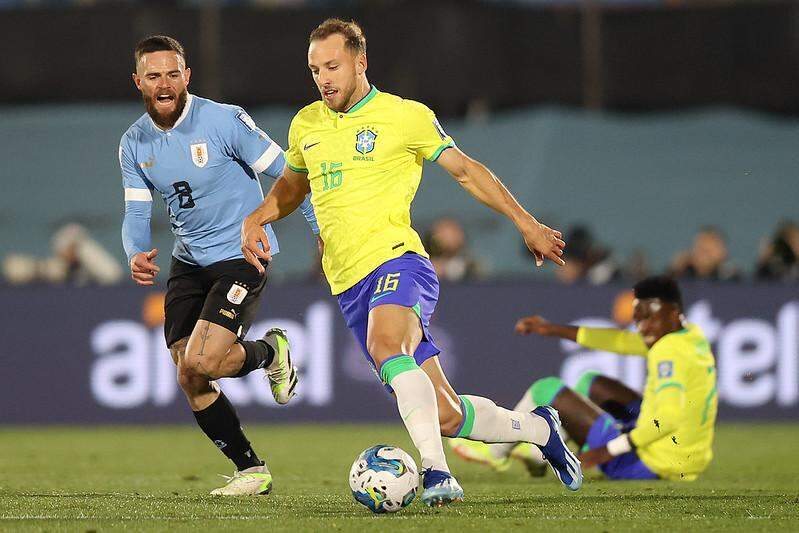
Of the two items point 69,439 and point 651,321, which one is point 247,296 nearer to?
point 651,321

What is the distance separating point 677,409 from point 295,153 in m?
2.86

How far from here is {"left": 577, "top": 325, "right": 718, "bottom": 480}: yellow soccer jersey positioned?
8.71 metres

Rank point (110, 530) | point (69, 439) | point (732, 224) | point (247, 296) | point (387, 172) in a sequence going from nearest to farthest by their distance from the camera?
point (110, 530) → point (387, 172) → point (247, 296) → point (69, 439) → point (732, 224)

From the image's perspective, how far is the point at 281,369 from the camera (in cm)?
855

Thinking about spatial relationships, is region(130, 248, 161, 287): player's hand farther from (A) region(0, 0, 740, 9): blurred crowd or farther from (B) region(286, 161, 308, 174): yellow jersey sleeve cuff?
(A) region(0, 0, 740, 9): blurred crowd

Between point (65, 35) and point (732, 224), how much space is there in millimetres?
8137

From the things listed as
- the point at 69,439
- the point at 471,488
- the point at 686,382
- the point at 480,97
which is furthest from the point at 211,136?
the point at 480,97

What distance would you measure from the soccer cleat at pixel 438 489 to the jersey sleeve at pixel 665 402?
2.44 metres

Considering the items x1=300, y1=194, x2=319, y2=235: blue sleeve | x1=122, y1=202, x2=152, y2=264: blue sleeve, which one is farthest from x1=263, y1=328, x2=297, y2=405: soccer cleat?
x1=122, y1=202, x2=152, y2=264: blue sleeve

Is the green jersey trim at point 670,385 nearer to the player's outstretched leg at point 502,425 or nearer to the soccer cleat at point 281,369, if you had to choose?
the player's outstretched leg at point 502,425

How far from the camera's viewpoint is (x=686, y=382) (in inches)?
347

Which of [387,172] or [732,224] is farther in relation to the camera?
[732,224]

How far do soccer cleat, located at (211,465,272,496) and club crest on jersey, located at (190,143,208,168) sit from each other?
166 cm

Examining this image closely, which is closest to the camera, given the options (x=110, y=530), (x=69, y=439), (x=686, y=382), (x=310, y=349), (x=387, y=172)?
(x=110, y=530)
